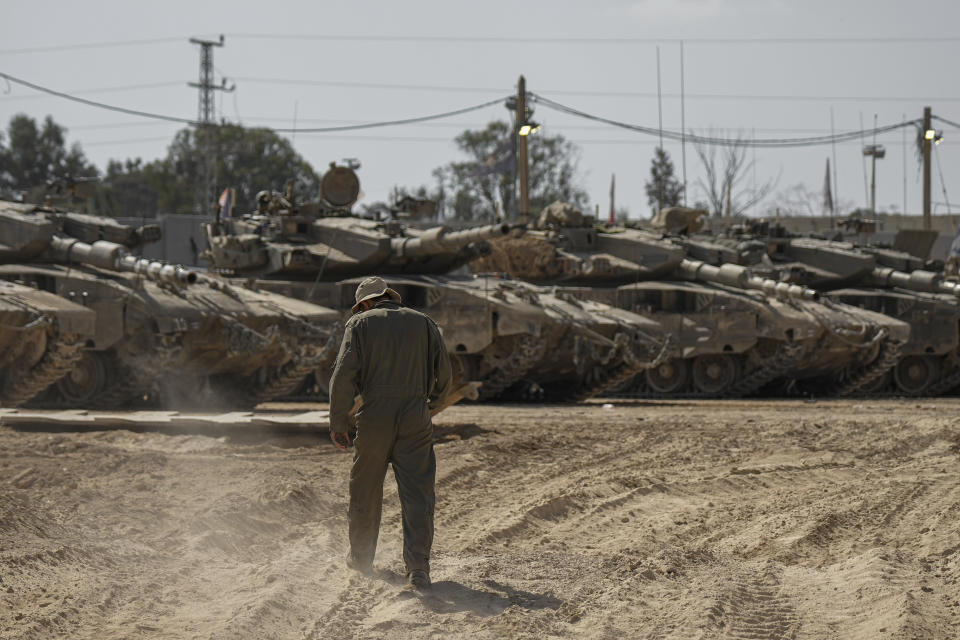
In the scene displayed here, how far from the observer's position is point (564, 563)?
23.2 ft

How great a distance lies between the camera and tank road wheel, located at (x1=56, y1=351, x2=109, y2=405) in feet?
55.4

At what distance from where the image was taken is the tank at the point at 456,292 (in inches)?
728

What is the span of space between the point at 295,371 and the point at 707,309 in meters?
7.32

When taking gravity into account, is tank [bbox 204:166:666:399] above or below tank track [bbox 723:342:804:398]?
above

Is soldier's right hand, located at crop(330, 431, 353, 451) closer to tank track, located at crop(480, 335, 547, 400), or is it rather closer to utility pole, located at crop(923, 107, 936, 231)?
tank track, located at crop(480, 335, 547, 400)

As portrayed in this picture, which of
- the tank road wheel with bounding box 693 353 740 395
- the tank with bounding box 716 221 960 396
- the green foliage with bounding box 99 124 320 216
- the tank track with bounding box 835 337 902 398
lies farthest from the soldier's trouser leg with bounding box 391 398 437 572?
the green foliage with bounding box 99 124 320 216

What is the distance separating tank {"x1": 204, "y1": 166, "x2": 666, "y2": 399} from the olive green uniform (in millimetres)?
10599

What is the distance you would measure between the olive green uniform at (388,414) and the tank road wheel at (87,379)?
36.3 feet

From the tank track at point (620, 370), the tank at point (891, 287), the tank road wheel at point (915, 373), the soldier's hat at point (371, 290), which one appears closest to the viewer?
the soldier's hat at point (371, 290)

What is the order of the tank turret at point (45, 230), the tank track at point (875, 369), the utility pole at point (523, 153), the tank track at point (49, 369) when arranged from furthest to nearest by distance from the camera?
the utility pole at point (523, 153) → the tank track at point (875, 369) → the tank turret at point (45, 230) → the tank track at point (49, 369)

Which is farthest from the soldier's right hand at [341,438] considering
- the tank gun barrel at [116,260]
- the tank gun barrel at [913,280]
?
the tank gun barrel at [913,280]

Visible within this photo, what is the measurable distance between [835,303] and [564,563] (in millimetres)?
17068

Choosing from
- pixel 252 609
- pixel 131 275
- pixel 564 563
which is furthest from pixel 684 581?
pixel 131 275

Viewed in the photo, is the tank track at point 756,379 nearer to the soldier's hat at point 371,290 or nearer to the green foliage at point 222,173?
the soldier's hat at point 371,290
